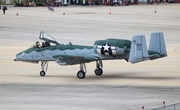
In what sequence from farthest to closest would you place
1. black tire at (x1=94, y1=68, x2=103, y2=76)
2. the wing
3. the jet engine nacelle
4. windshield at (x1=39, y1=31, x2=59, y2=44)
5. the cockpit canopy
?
windshield at (x1=39, y1=31, x2=59, y2=44), the cockpit canopy, black tire at (x1=94, y1=68, x2=103, y2=76), the wing, the jet engine nacelle

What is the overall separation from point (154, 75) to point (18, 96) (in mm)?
9747

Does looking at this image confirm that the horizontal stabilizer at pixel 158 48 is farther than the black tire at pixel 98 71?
No

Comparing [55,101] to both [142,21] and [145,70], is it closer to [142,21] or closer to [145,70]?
[145,70]

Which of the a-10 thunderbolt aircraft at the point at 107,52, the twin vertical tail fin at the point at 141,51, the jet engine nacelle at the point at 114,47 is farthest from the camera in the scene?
the jet engine nacelle at the point at 114,47

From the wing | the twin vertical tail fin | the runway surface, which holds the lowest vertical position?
the runway surface

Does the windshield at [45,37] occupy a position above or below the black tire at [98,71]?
above

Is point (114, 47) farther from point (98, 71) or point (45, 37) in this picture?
point (45, 37)

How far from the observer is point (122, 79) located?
119 ft

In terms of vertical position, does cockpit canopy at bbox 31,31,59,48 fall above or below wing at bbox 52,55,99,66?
above

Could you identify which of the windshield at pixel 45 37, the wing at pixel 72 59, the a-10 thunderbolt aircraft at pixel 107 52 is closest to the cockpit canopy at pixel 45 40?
the windshield at pixel 45 37

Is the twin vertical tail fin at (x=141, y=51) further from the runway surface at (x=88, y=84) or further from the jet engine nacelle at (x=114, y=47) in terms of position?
the runway surface at (x=88, y=84)

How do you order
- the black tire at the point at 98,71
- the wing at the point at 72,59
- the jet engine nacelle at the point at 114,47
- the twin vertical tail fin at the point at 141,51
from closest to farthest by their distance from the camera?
the twin vertical tail fin at the point at 141,51
the jet engine nacelle at the point at 114,47
the wing at the point at 72,59
the black tire at the point at 98,71

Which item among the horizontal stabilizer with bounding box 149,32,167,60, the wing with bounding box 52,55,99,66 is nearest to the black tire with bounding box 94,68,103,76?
the wing with bounding box 52,55,99,66

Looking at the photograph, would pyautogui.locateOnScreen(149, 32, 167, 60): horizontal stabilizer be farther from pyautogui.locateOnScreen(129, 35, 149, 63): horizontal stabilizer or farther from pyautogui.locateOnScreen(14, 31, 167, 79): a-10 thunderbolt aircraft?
pyautogui.locateOnScreen(129, 35, 149, 63): horizontal stabilizer
